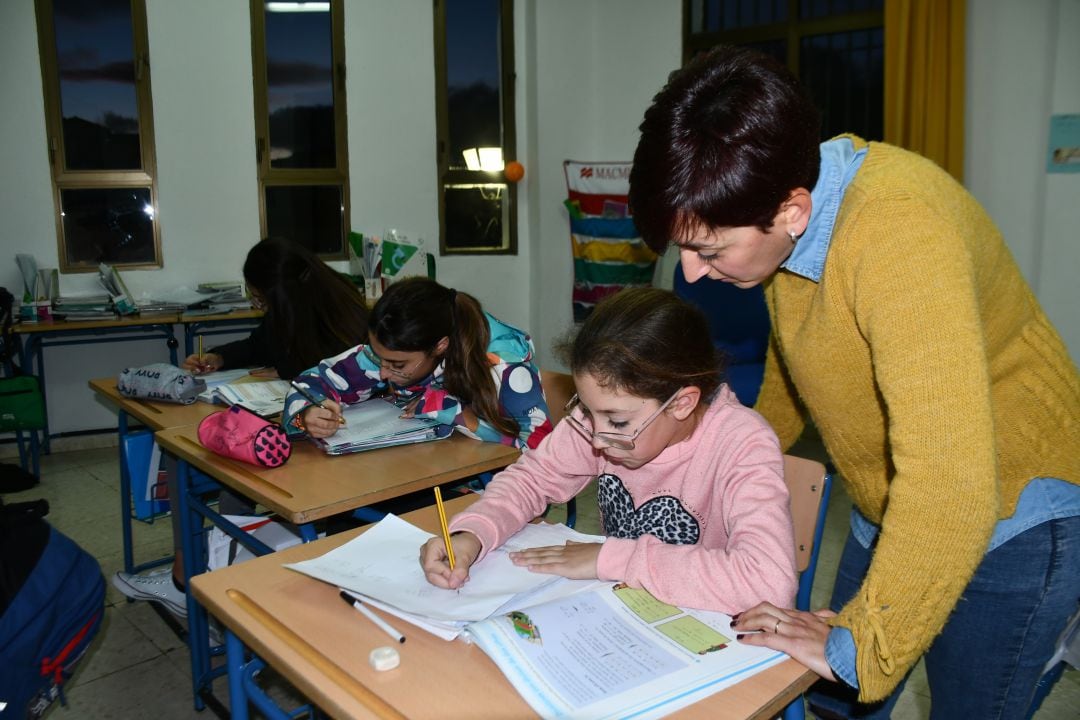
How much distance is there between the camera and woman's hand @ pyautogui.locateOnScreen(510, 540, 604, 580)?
1.11 m

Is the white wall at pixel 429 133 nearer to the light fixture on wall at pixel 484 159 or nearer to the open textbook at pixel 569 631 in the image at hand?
the light fixture on wall at pixel 484 159

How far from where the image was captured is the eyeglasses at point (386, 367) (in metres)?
2.09

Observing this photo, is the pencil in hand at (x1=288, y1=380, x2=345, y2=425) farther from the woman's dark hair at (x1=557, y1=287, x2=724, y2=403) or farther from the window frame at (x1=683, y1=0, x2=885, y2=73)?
the window frame at (x1=683, y1=0, x2=885, y2=73)

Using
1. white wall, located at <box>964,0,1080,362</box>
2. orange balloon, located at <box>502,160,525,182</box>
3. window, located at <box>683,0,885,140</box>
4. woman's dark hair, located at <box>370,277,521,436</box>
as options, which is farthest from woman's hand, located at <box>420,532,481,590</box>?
orange balloon, located at <box>502,160,525,182</box>

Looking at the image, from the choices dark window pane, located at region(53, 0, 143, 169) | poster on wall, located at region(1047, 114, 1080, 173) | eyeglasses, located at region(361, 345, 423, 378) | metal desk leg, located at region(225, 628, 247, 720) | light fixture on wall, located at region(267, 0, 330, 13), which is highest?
light fixture on wall, located at region(267, 0, 330, 13)

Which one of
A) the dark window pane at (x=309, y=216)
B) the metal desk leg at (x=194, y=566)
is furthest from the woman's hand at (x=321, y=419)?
the dark window pane at (x=309, y=216)

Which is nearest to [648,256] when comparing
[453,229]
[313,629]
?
[453,229]

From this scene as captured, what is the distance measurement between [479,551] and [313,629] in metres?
0.26

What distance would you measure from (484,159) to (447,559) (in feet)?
15.6

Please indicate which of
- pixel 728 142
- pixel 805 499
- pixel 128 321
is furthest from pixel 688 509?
pixel 128 321

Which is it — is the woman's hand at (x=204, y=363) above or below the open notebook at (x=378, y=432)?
above

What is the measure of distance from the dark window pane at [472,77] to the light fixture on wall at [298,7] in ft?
2.71

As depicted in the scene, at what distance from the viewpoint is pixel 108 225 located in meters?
4.55

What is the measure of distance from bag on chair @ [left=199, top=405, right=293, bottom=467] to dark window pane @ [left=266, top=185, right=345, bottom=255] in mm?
3368
